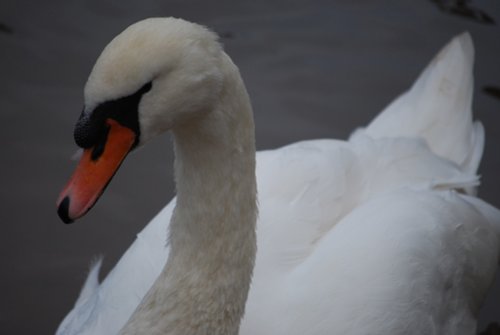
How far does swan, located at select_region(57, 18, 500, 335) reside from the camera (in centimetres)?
241

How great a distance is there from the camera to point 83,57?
6.36m

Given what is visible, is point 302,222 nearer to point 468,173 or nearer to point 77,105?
point 468,173

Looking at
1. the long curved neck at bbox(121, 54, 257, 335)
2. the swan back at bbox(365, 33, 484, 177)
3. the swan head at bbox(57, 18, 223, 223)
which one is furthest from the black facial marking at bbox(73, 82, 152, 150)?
the swan back at bbox(365, 33, 484, 177)

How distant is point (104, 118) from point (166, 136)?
3659mm

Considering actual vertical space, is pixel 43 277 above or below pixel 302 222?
below

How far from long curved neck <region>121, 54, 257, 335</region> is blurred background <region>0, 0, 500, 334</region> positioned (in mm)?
1969

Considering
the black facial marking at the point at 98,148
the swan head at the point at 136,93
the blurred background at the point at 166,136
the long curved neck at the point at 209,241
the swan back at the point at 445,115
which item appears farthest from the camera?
the blurred background at the point at 166,136

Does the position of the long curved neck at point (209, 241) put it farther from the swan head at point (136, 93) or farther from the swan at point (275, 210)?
the swan head at point (136, 93)

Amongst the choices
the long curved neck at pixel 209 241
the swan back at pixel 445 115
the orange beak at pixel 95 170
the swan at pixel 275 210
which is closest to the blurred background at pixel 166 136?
the swan at pixel 275 210

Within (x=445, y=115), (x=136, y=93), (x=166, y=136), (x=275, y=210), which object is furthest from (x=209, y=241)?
(x=166, y=136)

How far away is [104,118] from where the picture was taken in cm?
238

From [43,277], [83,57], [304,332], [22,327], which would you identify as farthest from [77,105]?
[304,332]

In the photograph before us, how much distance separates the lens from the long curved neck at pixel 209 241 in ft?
8.86

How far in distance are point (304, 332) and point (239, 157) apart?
920 millimetres
